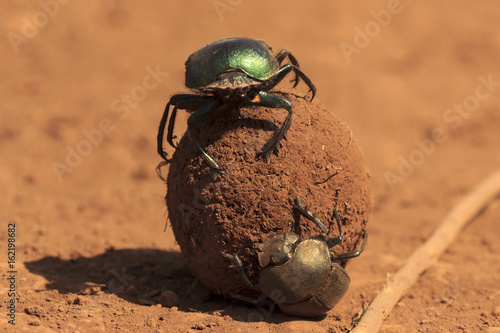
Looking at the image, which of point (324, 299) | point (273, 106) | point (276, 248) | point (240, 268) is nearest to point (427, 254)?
point (324, 299)

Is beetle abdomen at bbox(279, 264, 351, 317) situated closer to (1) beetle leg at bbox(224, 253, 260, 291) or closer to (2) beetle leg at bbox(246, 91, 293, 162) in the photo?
(1) beetle leg at bbox(224, 253, 260, 291)

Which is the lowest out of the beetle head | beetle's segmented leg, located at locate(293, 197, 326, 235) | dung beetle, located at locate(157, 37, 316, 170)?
the beetle head

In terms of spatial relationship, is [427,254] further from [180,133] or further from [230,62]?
[180,133]

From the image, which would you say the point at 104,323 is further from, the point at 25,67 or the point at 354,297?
the point at 25,67

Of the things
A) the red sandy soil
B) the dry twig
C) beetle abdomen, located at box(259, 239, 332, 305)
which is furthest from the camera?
the red sandy soil

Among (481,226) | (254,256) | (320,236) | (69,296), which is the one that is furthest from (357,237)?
(481,226)

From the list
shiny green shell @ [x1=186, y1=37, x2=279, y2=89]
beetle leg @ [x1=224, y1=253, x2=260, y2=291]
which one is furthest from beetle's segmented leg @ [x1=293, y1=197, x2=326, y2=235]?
shiny green shell @ [x1=186, y1=37, x2=279, y2=89]

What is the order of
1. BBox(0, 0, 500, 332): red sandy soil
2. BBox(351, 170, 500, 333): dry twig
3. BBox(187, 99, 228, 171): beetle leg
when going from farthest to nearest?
1. BBox(0, 0, 500, 332): red sandy soil
2. BBox(351, 170, 500, 333): dry twig
3. BBox(187, 99, 228, 171): beetle leg
